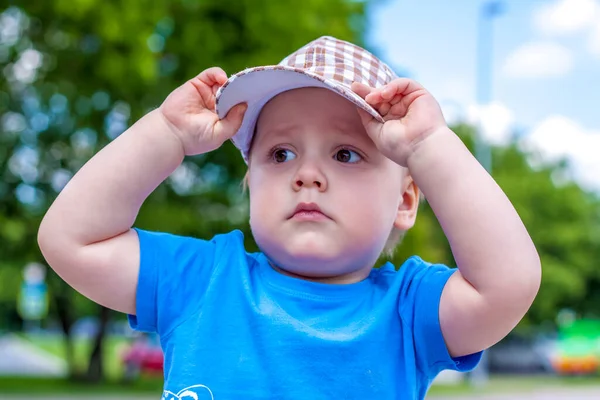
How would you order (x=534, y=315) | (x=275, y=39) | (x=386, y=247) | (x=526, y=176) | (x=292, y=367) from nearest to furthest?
1. (x=292, y=367)
2. (x=386, y=247)
3. (x=275, y=39)
4. (x=534, y=315)
5. (x=526, y=176)

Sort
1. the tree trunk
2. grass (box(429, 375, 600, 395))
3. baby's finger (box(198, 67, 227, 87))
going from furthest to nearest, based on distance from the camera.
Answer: grass (box(429, 375, 600, 395))
the tree trunk
baby's finger (box(198, 67, 227, 87))

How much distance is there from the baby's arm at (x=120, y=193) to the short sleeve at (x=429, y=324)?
0.57 metres

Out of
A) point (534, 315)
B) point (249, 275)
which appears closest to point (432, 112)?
point (249, 275)

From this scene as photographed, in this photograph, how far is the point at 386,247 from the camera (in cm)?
205

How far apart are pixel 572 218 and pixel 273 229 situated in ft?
115

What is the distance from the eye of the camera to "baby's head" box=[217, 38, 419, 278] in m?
1.70

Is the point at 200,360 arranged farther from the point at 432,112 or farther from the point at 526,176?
the point at 526,176

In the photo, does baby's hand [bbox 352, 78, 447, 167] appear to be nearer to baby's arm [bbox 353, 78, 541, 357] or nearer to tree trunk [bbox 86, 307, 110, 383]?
baby's arm [bbox 353, 78, 541, 357]

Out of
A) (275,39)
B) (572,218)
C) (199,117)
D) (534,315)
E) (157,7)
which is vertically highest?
(199,117)

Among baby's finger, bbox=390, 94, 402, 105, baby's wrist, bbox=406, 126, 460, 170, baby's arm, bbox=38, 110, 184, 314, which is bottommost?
baby's arm, bbox=38, 110, 184, 314

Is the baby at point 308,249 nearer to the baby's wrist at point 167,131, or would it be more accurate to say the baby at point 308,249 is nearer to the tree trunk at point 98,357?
the baby's wrist at point 167,131

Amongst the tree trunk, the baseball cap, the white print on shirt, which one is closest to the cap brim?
the baseball cap

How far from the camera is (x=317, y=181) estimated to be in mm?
1697

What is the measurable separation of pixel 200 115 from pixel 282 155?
21 cm
